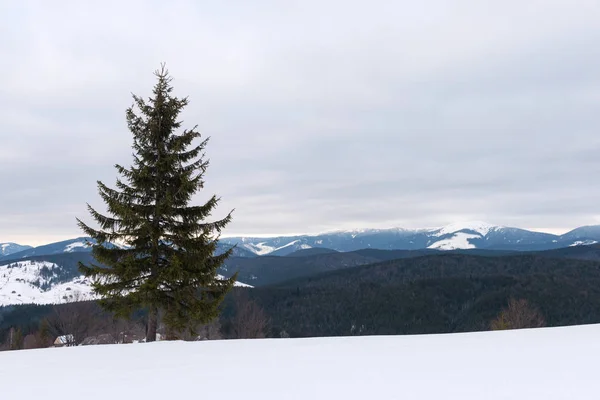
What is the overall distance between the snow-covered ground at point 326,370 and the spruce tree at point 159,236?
5811 mm

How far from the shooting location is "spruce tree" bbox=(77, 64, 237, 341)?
50.3ft

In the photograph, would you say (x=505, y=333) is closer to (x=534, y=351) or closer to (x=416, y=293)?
(x=534, y=351)

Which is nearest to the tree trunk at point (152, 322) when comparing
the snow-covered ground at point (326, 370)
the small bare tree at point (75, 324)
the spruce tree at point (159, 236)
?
the spruce tree at point (159, 236)

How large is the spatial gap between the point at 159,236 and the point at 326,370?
34.4 feet

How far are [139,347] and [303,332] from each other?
148 meters

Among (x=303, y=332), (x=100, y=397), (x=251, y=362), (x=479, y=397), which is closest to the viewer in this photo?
(x=479, y=397)

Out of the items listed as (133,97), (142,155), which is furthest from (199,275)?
(133,97)

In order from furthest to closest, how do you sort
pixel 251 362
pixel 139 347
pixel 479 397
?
pixel 139 347 → pixel 251 362 → pixel 479 397

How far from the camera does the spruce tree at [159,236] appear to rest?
50.3 ft

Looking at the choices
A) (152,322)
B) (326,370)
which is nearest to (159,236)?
(152,322)

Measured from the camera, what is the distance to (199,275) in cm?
1614

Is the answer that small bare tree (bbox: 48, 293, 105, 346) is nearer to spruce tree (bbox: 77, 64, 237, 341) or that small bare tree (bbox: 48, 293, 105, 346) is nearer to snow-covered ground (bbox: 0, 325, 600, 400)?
spruce tree (bbox: 77, 64, 237, 341)

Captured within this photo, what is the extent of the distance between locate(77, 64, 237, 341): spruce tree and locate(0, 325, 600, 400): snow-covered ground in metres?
5.81

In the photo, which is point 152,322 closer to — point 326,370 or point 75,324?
point 326,370
